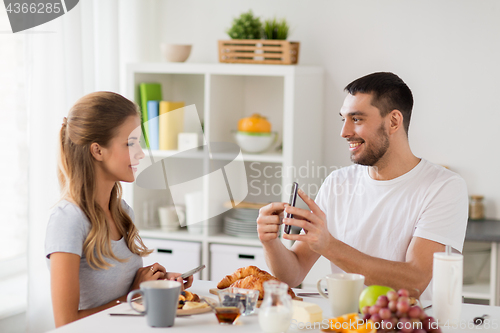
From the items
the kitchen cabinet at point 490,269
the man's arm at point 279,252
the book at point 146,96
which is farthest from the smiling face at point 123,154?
the kitchen cabinet at point 490,269

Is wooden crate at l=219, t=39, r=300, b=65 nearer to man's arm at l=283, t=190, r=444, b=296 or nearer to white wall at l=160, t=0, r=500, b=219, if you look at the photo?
white wall at l=160, t=0, r=500, b=219

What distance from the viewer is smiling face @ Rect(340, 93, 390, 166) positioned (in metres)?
1.92

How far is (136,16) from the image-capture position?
10.3ft

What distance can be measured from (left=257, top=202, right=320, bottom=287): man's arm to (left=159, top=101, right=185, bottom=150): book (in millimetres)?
1213

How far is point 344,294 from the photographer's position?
4.14ft

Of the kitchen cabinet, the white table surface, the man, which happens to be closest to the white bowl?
the man

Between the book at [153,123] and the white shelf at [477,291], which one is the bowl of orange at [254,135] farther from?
the white shelf at [477,291]

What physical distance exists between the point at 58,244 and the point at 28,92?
1.10 m

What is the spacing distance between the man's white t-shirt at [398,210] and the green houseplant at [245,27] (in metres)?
1.13

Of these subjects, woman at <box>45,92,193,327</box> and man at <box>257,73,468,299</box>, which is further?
man at <box>257,73,468,299</box>

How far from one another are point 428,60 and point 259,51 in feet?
2.86

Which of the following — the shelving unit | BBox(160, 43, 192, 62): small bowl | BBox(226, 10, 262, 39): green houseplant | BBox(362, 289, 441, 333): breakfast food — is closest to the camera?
BBox(362, 289, 441, 333): breakfast food

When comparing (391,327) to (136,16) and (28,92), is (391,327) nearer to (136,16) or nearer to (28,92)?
(28,92)

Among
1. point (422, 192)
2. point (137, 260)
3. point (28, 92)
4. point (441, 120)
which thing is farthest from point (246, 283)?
point (441, 120)
